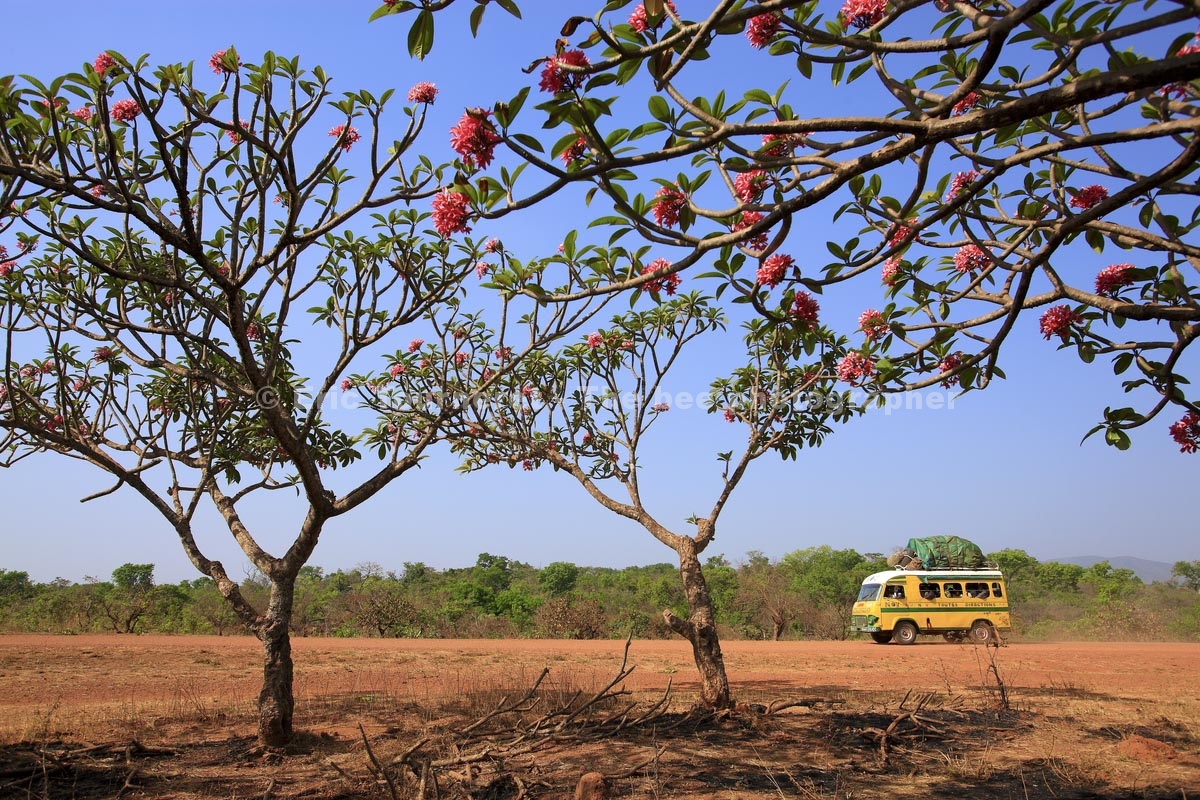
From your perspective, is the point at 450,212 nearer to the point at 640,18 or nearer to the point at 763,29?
the point at 640,18

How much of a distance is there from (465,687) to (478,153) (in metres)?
7.91

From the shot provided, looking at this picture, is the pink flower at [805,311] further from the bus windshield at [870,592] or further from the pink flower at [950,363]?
the bus windshield at [870,592]

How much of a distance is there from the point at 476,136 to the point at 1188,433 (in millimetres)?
3872

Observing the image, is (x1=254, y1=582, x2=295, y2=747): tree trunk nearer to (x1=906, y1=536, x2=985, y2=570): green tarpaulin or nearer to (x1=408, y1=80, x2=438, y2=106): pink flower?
(x1=408, y1=80, x2=438, y2=106): pink flower

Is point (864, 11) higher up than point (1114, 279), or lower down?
higher up

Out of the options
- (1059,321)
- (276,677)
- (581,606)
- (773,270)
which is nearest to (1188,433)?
(1059,321)

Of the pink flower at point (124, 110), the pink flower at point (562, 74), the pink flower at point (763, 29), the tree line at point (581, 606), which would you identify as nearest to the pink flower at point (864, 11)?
the pink flower at point (763, 29)

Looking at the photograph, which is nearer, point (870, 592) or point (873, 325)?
point (873, 325)

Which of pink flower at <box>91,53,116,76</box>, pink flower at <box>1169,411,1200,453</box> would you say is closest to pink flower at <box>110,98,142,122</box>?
pink flower at <box>91,53,116,76</box>

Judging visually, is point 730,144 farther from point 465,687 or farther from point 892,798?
point 465,687

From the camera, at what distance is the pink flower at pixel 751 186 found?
10.9 ft

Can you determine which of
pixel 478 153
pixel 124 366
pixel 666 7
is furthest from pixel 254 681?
pixel 666 7

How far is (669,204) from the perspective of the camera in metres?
3.15

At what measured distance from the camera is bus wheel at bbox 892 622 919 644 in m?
17.9
